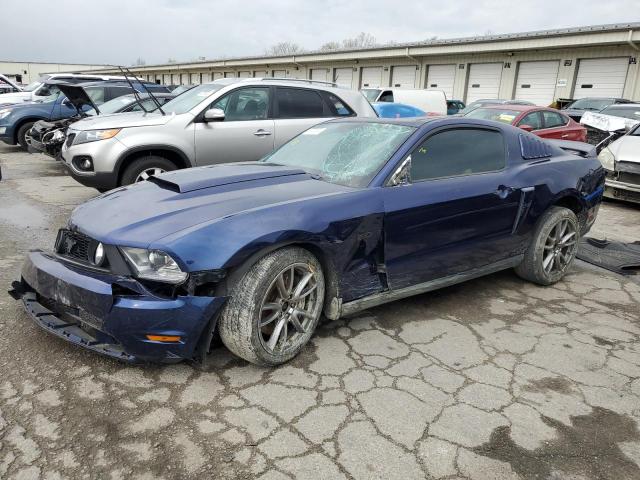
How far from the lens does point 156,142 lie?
20.4 ft

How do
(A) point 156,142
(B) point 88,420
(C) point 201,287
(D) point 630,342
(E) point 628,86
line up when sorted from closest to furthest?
(B) point 88,420 < (C) point 201,287 < (D) point 630,342 < (A) point 156,142 < (E) point 628,86

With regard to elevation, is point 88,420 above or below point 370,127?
below

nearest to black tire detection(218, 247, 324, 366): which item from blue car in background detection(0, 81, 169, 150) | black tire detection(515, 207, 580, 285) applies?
black tire detection(515, 207, 580, 285)

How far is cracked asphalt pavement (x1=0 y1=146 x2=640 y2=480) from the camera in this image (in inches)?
87.9

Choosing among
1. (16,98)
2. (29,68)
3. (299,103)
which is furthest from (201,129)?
(29,68)

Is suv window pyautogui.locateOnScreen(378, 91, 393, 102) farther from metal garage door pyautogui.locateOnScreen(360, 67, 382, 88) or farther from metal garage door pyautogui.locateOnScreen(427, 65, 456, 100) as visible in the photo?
metal garage door pyautogui.locateOnScreen(360, 67, 382, 88)

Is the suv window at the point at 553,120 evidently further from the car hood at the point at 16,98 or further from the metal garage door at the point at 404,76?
the metal garage door at the point at 404,76

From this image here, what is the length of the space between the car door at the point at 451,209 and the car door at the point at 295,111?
3.41 meters

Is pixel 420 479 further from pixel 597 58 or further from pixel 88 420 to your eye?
pixel 597 58

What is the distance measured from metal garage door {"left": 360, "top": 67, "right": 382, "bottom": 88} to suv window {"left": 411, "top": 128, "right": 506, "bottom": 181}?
27.8 metres

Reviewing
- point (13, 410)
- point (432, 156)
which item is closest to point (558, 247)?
point (432, 156)

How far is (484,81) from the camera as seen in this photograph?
25.6 m

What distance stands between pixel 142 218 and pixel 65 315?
0.76 m

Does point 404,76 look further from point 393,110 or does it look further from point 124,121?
point 124,121
